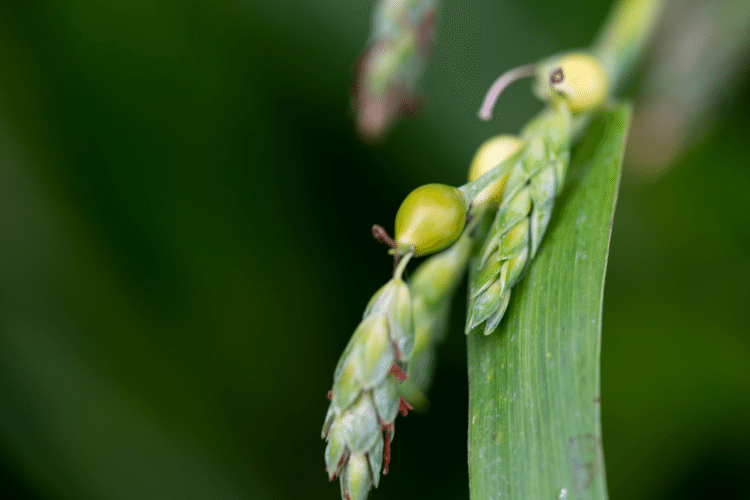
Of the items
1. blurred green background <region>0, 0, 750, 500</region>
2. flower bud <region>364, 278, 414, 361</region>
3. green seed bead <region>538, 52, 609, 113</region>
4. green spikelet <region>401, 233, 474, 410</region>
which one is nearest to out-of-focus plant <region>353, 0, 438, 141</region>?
green seed bead <region>538, 52, 609, 113</region>

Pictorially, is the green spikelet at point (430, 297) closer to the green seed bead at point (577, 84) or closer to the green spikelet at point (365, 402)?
the green spikelet at point (365, 402)

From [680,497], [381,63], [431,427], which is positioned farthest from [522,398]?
[680,497]

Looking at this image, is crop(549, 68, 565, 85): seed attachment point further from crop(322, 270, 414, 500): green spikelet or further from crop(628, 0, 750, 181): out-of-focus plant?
crop(628, 0, 750, 181): out-of-focus plant

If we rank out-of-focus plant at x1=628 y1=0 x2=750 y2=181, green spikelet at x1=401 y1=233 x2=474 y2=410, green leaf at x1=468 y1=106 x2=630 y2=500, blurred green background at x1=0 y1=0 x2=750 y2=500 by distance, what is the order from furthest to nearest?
1. blurred green background at x1=0 y1=0 x2=750 y2=500
2. out-of-focus plant at x1=628 y1=0 x2=750 y2=181
3. green spikelet at x1=401 y1=233 x2=474 y2=410
4. green leaf at x1=468 y1=106 x2=630 y2=500

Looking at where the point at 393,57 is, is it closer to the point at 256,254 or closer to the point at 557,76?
the point at 557,76

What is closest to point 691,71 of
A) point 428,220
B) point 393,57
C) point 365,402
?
point 393,57

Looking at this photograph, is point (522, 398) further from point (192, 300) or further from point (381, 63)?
point (192, 300)
